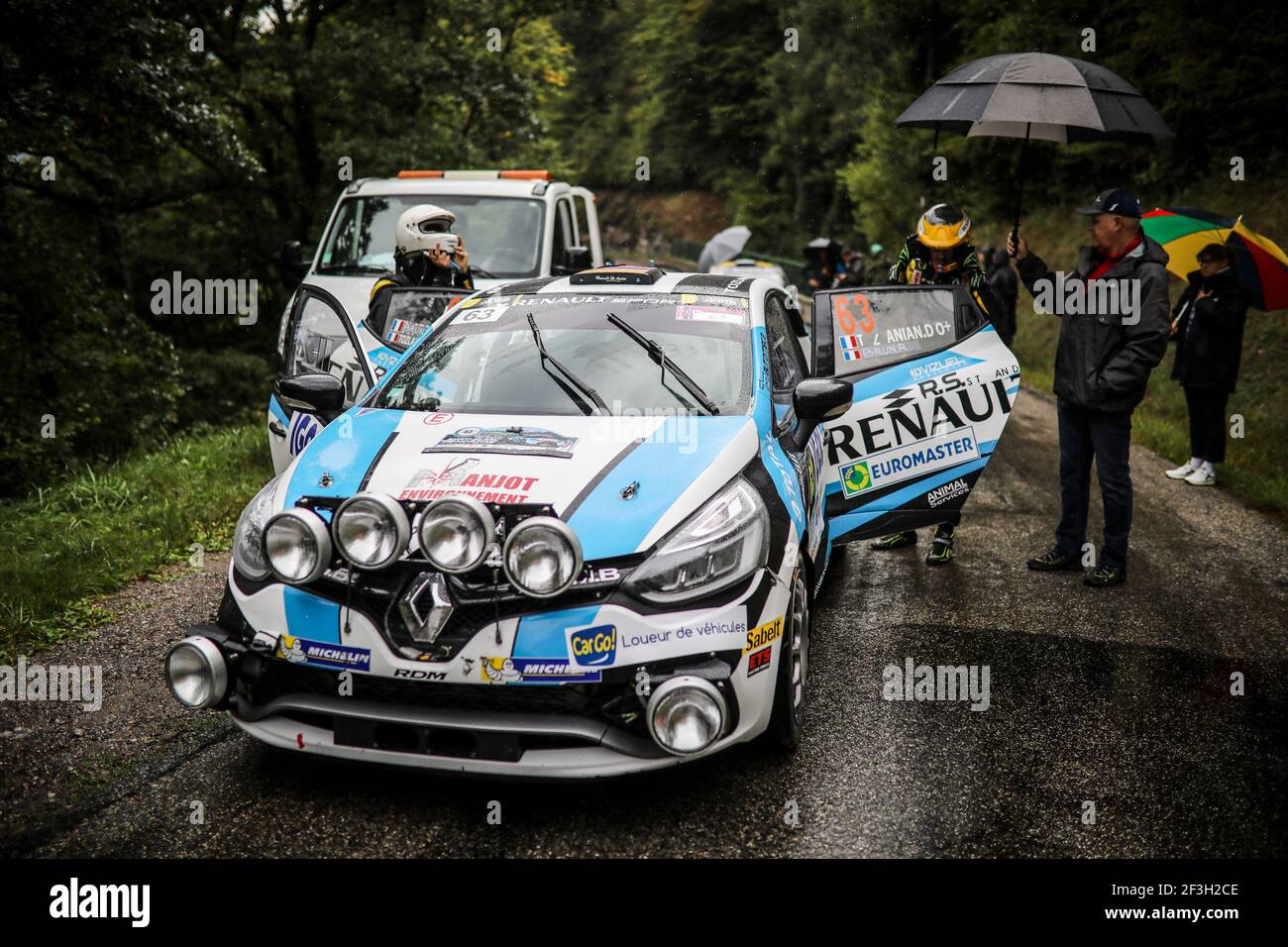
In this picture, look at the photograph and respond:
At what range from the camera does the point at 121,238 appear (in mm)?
15602

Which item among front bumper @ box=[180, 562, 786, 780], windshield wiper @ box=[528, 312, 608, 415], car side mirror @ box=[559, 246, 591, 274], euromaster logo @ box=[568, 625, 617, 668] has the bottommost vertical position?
front bumper @ box=[180, 562, 786, 780]

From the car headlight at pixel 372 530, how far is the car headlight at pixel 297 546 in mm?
81

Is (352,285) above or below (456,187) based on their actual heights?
below

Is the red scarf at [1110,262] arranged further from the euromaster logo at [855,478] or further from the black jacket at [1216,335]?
the black jacket at [1216,335]

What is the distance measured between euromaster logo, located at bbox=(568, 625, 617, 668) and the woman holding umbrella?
25.2 ft

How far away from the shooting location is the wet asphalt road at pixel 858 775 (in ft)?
11.8

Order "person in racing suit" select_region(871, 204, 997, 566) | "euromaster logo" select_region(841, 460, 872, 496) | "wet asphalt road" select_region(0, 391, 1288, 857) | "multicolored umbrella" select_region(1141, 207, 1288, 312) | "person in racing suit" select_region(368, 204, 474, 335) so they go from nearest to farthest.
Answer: "wet asphalt road" select_region(0, 391, 1288, 857) → "euromaster logo" select_region(841, 460, 872, 496) → "person in racing suit" select_region(871, 204, 997, 566) → "person in racing suit" select_region(368, 204, 474, 335) → "multicolored umbrella" select_region(1141, 207, 1288, 312)

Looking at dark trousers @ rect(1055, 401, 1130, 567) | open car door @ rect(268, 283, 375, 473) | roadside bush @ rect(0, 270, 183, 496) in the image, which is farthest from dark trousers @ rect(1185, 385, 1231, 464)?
roadside bush @ rect(0, 270, 183, 496)

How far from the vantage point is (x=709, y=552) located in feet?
12.3

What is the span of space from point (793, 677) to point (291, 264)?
7.41 metres

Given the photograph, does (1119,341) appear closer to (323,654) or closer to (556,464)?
(556,464)

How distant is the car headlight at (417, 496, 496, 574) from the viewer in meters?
3.52

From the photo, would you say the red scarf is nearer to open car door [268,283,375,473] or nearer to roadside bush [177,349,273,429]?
open car door [268,283,375,473]

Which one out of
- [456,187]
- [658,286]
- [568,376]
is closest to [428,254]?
[658,286]
